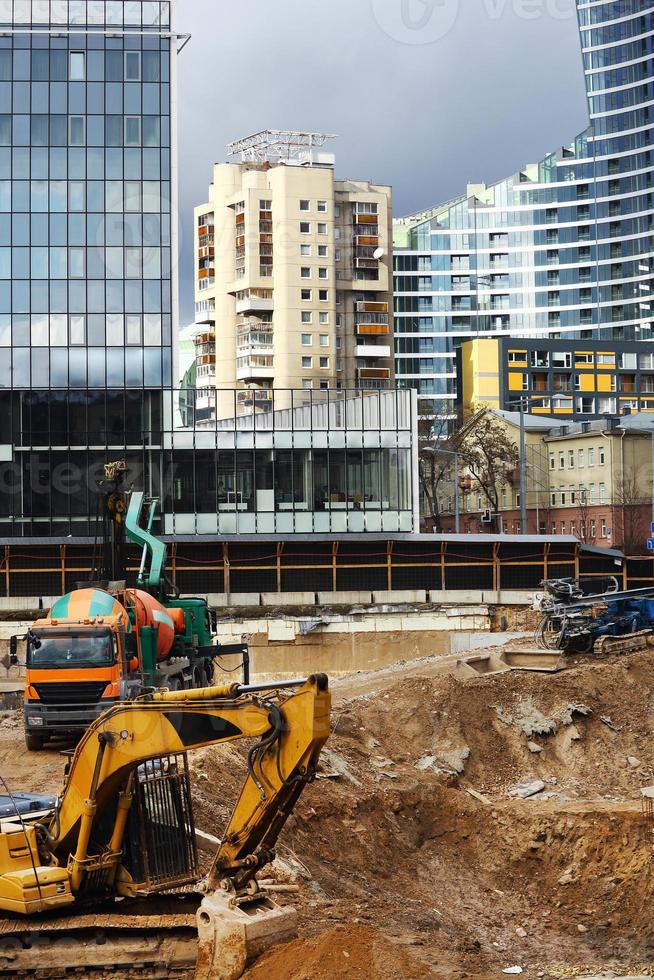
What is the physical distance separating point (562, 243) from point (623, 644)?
12384 centimetres

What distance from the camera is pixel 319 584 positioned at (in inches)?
2484

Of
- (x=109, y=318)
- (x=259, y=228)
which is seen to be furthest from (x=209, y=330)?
(x=109, y=318)

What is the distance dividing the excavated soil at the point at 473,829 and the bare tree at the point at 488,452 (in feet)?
184

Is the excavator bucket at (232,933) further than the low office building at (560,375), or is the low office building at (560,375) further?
the low office building at (560,375)

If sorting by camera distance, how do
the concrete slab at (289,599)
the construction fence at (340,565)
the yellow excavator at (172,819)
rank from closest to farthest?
the yellow excavator at (172,819), the concrete slab at (289,599), the construction fence at (340,565)

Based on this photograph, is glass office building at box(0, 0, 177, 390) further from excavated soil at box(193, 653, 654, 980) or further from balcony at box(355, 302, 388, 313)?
balcony at box(355, 302, 388, 313)

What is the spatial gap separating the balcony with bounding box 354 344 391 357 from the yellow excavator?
11068 cm

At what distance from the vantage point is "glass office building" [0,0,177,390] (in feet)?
215

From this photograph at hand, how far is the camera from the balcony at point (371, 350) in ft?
412

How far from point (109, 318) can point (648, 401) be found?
79250mm

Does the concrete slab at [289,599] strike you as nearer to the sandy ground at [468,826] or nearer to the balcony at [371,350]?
the sandy ground at [468,826]

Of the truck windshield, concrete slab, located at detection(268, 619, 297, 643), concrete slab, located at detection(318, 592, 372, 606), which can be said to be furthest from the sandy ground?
concrete slab, located at detection(318, 592, 372, 606)

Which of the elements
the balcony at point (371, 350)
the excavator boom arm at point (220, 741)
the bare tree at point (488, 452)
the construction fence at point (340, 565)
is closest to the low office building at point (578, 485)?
the bare tree at point (488, 452)

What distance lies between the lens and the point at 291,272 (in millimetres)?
120438
